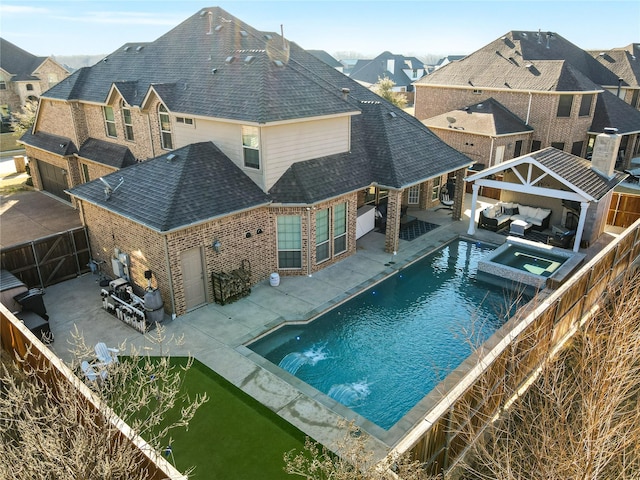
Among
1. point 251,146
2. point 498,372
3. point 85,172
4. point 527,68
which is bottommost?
point 498,372

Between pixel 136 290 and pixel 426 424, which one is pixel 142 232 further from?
pixel 426 424

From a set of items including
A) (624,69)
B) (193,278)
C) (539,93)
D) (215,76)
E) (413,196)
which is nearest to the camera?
(193,278)

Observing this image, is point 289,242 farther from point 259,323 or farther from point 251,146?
point 259,323

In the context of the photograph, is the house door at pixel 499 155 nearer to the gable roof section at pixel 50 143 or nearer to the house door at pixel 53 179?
the gable roof section at pixel 50 143

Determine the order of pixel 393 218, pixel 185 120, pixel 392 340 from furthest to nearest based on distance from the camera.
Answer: pixel 393 218 → pixel 185 120 → pixel 392 340

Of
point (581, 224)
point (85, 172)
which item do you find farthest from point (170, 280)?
point (581, 224)

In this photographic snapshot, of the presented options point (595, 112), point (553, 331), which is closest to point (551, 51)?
point (595, 112)
